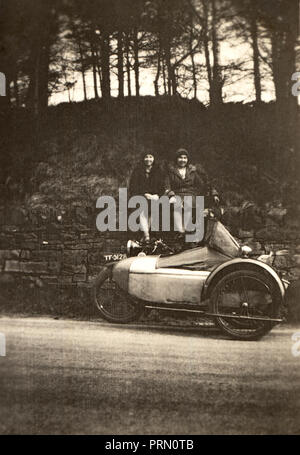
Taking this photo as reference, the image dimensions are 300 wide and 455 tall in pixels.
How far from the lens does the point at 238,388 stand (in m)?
4.03

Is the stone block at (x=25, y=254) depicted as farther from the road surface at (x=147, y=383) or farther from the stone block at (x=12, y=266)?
the road surface at (x=147, y=383)

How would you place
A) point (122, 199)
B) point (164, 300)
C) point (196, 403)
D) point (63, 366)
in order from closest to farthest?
point (196, 403) → point (63, 366) → point (164, 300) → point (122, 199)

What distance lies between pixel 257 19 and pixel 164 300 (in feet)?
9.14

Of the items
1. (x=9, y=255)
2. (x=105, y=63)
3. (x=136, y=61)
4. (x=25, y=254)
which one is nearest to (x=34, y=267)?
(x=25, y=254)

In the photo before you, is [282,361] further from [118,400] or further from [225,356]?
[118,400]

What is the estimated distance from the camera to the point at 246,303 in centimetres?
466

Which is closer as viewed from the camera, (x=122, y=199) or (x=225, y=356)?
(x=225, y=356)

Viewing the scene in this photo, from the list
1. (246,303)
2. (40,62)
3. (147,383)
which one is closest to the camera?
(147,383)

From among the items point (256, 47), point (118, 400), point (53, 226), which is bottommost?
point (118, 400)

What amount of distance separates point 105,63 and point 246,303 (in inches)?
106

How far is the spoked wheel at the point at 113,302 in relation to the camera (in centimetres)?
503

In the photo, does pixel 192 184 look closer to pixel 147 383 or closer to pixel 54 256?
pixel 54 256

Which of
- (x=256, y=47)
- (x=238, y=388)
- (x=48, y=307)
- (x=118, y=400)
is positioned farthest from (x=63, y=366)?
(x=256, y=47)

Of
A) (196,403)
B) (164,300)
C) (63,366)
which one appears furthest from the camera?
(164,300)
